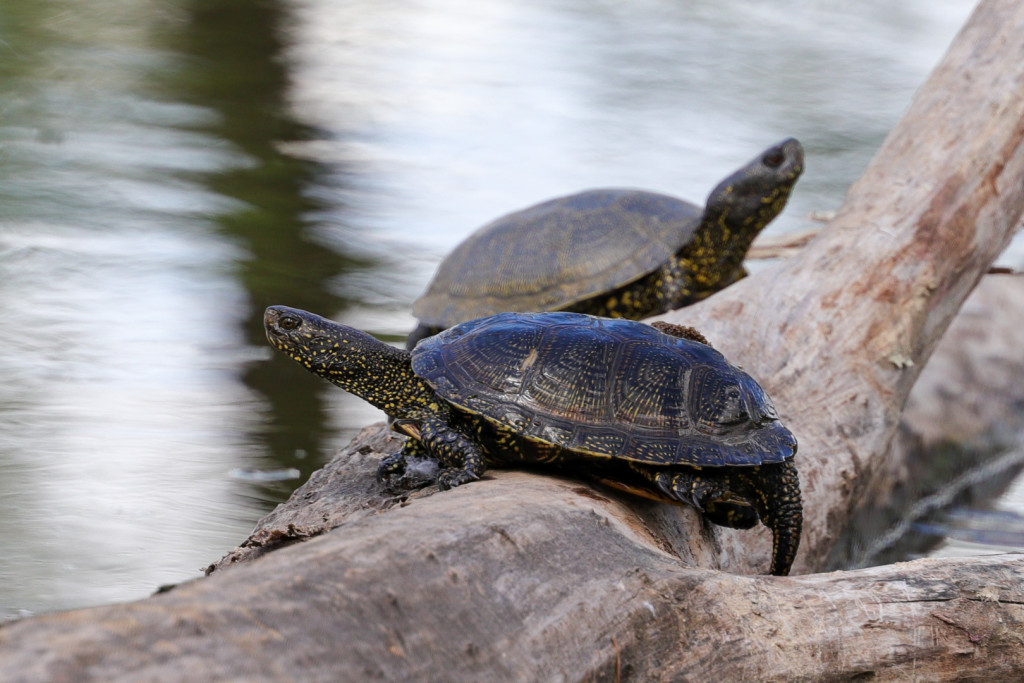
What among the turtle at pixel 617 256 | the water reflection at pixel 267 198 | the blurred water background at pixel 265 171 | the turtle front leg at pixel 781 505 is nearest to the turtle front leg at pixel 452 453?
the turtle front leg at pixel 781 505

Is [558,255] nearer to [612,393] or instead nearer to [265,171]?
[612,393]

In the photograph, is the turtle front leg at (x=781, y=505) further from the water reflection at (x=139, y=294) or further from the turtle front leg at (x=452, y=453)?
the water reflection at (x=139, y=294)

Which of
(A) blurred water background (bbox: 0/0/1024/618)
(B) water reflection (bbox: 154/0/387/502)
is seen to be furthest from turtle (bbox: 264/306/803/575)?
(B) water reflection (bbox: 154/0/387/502)

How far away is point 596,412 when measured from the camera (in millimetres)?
2172

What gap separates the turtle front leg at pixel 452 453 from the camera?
2084 millimetres

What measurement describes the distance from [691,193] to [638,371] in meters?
5.06

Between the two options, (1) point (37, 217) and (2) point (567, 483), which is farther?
(1) point (37, 217)

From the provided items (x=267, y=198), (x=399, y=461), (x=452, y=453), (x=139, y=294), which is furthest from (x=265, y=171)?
(x=452, y=453)

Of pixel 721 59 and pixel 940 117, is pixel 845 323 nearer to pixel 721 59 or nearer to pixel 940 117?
pixel 940 117

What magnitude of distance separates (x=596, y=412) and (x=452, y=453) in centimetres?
31

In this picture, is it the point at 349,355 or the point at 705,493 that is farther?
the point at 349,355

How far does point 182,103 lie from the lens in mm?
7766

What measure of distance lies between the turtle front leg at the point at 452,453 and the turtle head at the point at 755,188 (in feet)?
7.96

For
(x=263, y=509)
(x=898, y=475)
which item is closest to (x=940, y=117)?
(x=898, y=475)
